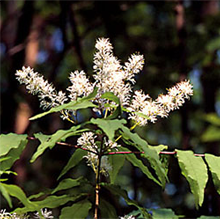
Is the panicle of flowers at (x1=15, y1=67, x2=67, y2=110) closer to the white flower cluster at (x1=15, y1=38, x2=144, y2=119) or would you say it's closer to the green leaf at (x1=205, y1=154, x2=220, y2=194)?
the white flower cluster at (x1=15, y1=38, x2=144, y2=119)

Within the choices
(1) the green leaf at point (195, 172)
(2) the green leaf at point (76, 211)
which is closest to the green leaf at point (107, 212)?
(2) the green leaf at point (76, 211)

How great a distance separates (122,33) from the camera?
445cm

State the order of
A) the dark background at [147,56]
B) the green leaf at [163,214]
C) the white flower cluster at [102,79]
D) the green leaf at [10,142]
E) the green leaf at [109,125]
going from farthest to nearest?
the dark background at [147,56], the green leaf at [163,214], the white flower cluster at [102,79], the green leaf at [10,142], the green leaf at [109,125]

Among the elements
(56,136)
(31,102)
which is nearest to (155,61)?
(31,102)

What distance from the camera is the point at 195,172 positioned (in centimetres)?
103

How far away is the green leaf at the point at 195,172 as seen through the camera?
3.27 ft

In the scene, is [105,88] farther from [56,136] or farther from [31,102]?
[31,102]

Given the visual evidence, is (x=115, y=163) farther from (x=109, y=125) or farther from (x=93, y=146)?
(x=109, y=125)

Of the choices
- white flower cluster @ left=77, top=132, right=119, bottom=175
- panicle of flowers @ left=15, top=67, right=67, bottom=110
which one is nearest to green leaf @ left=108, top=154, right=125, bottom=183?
white flower cluster @ left=77, top=132, right=119, bottom=175

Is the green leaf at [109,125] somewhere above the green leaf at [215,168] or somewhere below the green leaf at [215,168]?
above

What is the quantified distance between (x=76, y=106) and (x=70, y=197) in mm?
286

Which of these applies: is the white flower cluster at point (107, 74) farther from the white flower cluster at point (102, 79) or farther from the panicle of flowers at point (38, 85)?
the panicle of flowers at point (38, 85)

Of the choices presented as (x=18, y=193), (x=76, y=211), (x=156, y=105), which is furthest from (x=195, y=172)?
(x=18, y=193)

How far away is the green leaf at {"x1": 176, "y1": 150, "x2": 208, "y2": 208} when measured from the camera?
39.2 inches
